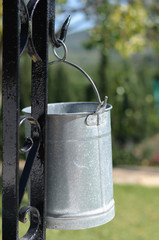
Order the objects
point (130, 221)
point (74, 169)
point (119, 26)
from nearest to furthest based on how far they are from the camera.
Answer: point (74, 169), point (130, 221), point (119, 26)

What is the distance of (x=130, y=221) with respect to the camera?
214 inches

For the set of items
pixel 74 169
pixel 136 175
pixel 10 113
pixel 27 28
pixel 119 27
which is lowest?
pixel 136 175

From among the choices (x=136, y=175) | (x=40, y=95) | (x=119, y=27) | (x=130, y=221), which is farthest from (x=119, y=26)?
(x=40, y=95)

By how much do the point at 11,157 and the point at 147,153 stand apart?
26.3 ft

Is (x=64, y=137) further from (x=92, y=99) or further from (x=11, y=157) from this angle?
(x=92, y=99)

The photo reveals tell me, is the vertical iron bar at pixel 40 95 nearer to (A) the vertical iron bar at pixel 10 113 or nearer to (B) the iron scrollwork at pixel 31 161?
(B) the iron scrollwork at pixel 31 161

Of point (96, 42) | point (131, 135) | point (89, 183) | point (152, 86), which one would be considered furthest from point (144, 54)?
point (89, 183)

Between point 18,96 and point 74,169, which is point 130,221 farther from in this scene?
point 18,96

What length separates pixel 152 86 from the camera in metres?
10.2

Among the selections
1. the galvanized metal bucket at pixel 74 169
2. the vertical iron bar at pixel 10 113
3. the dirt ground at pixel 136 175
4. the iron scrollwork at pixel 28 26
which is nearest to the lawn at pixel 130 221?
the dirt ground at pixel 136 175

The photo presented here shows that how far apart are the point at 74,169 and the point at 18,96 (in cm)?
44

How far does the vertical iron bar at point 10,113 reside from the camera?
1391 mm

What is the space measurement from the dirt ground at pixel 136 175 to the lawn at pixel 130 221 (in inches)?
15.9

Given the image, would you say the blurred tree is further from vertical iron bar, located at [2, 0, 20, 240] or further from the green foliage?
vertical iron bar, located at [2, 0, 20, 240]
